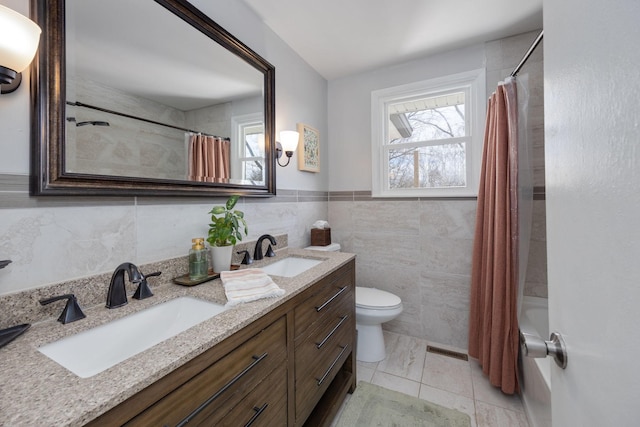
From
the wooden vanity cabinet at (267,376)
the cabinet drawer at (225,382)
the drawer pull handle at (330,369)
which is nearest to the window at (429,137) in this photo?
the wooden vanity cabinet at (267,376)

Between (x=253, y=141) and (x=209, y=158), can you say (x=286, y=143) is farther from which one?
(x=209, y=158)

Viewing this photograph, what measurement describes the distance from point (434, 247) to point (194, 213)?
6.27 feet

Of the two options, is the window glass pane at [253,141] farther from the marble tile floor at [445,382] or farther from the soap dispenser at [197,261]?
the marble tile floor at [445,382]

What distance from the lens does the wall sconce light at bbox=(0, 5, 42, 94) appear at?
65 cm

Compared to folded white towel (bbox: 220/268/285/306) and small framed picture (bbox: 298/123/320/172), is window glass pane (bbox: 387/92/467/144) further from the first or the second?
folded white towel (bbox: 220/268/285/306)

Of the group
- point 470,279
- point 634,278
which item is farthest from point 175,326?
point 470,279

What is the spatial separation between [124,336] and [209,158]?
0.89 m

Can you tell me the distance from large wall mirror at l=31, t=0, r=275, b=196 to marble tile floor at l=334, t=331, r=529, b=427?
5.35 ft

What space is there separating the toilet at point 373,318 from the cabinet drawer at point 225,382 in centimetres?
109

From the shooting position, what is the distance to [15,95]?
2.52ft

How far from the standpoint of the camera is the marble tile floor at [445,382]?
1.54 meters

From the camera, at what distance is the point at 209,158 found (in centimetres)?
138

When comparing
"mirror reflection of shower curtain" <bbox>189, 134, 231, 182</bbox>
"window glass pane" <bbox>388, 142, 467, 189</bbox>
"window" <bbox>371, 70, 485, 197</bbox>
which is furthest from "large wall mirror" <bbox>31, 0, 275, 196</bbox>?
"window glass pane" <bbox>388, 142, 467, 189</bbox>

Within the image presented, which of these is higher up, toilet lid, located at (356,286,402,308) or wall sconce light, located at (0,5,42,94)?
wall sconce light, located at (0,5,42,94)
